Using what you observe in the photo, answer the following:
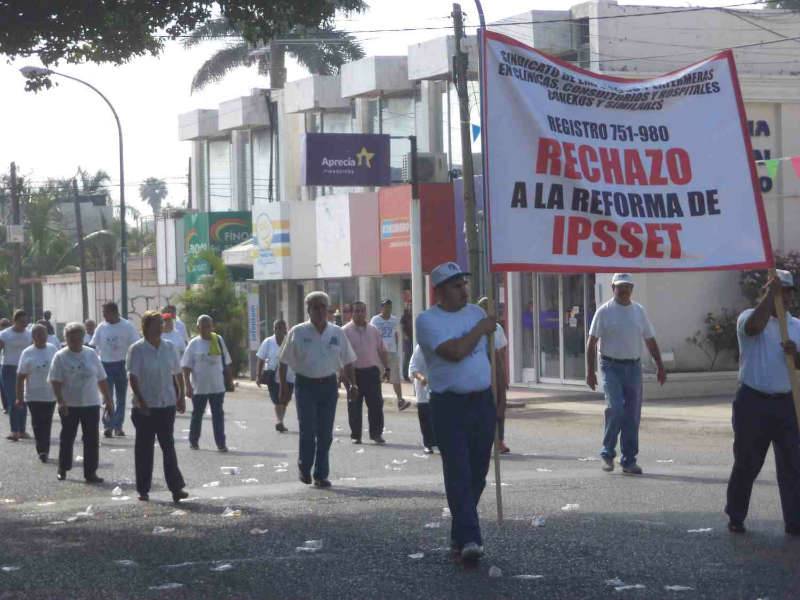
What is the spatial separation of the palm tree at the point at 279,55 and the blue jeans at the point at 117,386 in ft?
101

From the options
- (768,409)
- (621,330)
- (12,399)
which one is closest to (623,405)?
(621,330)

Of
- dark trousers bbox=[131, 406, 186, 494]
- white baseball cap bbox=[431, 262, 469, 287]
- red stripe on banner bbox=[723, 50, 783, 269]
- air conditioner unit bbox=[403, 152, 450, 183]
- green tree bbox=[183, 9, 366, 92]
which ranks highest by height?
green tree bbox=[183, 9, 366, 92]

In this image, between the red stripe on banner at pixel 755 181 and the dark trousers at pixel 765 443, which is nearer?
the dark trousers at pixel 765 443

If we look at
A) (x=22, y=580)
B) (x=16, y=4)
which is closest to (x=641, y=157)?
(x=22, y=580)

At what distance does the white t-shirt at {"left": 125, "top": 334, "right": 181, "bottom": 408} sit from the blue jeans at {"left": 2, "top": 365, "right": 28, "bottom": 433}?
27.6 ft

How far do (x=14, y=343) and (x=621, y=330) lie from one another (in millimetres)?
11301

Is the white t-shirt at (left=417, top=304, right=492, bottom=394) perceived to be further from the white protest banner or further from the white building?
the white building

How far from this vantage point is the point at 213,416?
1817 cm

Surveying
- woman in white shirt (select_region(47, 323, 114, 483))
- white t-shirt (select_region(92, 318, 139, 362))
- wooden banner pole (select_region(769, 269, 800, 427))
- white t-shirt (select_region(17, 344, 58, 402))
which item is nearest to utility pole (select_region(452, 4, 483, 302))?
white t-shirt (select_region(92, 318, 139, 362))

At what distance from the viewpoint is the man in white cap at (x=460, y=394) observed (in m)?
8.62

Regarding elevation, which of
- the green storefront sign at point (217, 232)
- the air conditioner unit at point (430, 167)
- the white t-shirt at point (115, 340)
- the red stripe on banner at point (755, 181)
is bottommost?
the white t-shirt at point (115, 340)

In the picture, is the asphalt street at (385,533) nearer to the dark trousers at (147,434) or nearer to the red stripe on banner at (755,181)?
the dark trousers at (147,434)

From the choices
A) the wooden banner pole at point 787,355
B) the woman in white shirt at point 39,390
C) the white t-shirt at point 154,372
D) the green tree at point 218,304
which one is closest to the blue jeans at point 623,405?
the white t-shirt at point 154,372

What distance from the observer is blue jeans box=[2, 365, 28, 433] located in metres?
20.8
